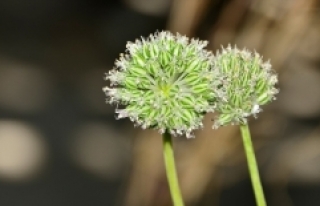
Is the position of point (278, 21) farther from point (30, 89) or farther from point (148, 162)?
point (30, 89)

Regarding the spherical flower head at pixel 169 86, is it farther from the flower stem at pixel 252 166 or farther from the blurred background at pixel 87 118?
the blurred background at pixel 87 118

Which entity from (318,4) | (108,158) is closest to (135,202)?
(108,158)

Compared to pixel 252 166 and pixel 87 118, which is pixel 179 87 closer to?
pixel 252 166

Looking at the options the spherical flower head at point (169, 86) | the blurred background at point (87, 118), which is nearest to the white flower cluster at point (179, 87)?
the spherical flower head at point (169, 86)

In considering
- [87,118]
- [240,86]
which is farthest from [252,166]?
[87,118]

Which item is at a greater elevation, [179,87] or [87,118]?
[87,118]

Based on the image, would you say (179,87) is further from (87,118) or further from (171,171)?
(87,118)

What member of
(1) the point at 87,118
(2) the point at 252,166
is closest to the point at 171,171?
(2) the point at 252,166

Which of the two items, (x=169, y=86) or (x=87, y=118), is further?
(x=87, y=118)
